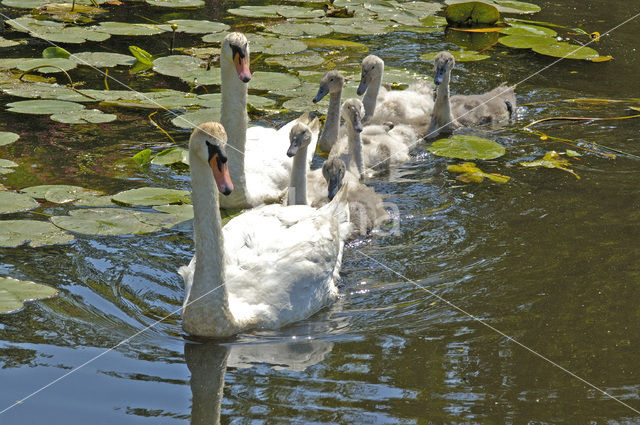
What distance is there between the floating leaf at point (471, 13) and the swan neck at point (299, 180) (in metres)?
5.74

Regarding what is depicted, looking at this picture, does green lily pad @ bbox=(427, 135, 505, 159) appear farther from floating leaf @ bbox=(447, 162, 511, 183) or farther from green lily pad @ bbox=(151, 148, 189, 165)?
green lily pad @ bbox=(151, 148, 189, 165)

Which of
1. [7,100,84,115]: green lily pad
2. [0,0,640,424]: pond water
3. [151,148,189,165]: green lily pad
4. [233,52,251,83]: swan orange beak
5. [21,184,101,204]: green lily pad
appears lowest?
[0,0,640,424]: pond water

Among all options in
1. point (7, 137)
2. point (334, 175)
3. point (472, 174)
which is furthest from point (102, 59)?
point (472, 174)

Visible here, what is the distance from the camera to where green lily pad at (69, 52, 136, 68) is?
9109 millimetres

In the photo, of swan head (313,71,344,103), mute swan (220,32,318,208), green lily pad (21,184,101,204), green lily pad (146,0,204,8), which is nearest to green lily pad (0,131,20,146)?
green lily pad (21,184,101,204)

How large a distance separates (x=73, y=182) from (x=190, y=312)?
241 cm

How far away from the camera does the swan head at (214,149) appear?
4.70m

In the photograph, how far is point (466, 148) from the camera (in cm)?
768

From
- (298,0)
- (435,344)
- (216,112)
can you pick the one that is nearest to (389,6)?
(298,0)

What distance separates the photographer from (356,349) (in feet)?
15.2

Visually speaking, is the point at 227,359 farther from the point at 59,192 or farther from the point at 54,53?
the point at 54,53

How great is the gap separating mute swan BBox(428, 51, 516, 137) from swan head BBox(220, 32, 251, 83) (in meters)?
2.46

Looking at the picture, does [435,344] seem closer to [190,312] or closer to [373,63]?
[190,312]

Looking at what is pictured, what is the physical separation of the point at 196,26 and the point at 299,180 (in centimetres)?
478
